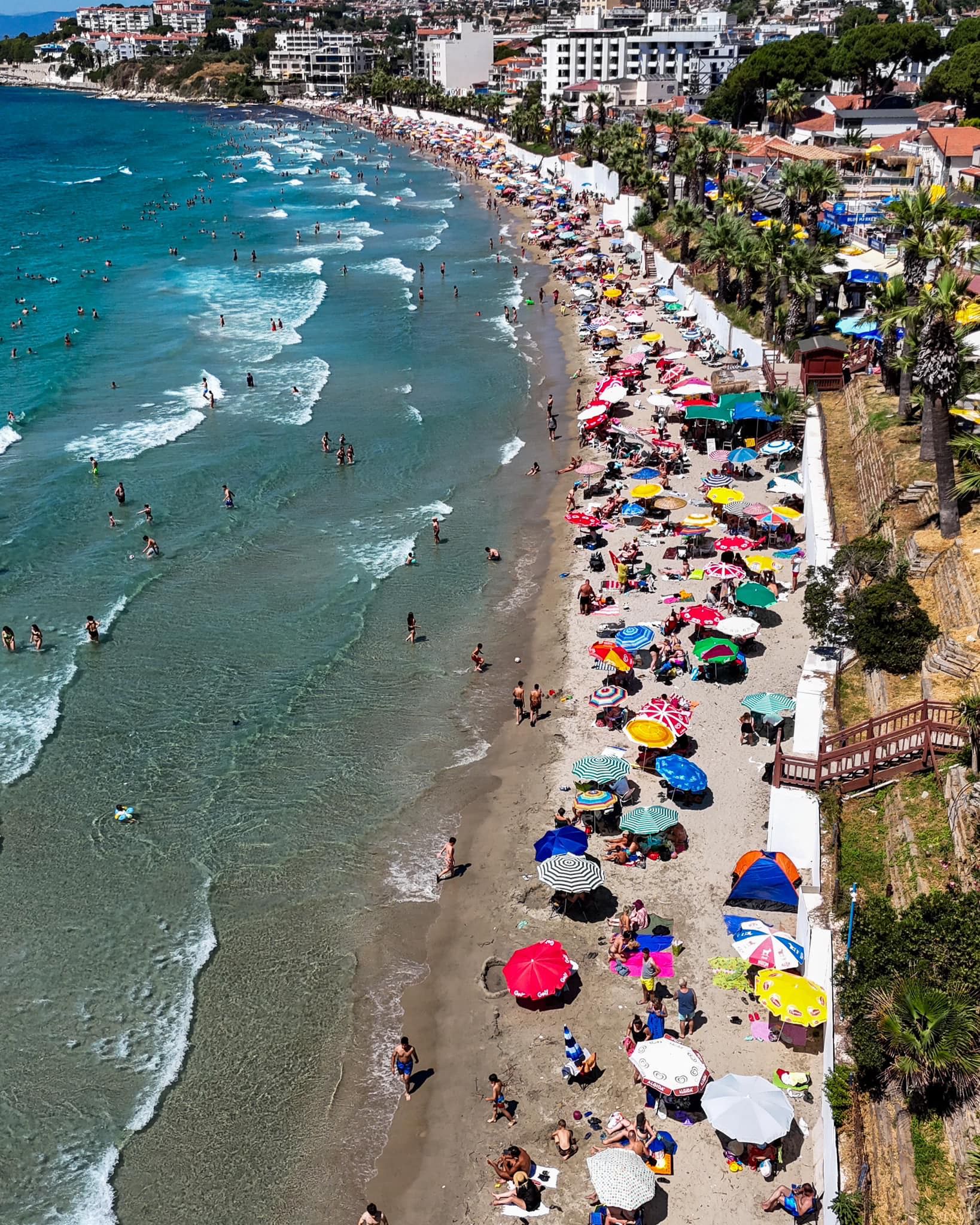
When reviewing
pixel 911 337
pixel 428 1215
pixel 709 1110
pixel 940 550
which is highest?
pixel 911 337

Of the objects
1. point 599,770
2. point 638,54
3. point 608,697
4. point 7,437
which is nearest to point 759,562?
point 608,697

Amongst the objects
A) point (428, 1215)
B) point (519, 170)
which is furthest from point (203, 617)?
point (519, 170)

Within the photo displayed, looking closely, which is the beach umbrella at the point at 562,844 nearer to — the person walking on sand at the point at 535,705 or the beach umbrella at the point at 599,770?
the beach umbrella at the point at 599,770

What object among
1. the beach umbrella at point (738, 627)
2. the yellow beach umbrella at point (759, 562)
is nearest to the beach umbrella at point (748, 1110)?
the beach umbrella at point (738, 627)

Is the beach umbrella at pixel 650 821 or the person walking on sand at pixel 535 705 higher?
A: the beach umbrella at pixel 650 821

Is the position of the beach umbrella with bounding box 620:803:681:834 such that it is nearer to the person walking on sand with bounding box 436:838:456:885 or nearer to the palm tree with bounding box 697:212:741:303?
the person walking on sand with bounding box 436:838:456:885

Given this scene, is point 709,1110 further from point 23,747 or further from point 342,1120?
point 23,747
